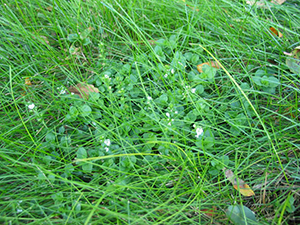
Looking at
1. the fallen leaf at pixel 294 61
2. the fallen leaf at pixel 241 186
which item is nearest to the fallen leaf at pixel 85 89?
the fallen leaf at pixel 241 186

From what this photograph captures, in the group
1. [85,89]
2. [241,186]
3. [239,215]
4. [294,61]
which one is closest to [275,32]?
[294,61]

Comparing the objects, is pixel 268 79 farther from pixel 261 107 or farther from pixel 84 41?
pixel 84 41

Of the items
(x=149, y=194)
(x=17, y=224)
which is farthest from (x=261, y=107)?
(x=17, y=224)

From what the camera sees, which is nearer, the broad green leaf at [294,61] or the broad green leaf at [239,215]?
the broad green leaf at [239,215]

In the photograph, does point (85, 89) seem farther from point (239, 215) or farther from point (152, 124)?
point (239, 215)

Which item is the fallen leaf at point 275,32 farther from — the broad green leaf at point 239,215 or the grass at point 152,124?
the broad green leaf at point 239,215

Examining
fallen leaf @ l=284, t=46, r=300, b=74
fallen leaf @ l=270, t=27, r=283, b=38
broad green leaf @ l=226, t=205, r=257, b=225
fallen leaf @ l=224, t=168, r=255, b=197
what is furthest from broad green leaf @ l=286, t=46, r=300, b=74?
broad green leaf @ l=226, t=205, r=257, b=225
